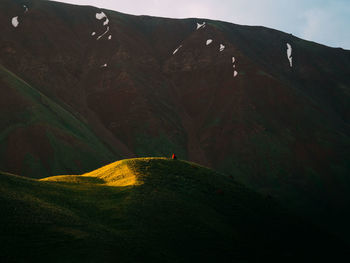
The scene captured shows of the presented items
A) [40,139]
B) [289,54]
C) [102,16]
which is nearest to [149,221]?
[40,139]

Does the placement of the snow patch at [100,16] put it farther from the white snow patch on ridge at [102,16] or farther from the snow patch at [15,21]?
the snow patch at [15,21]

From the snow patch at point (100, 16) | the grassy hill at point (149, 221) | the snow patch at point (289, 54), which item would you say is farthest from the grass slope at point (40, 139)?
the snow patch at point (289, 54)

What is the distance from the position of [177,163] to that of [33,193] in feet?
56.4

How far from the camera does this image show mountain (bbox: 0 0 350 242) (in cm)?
8125

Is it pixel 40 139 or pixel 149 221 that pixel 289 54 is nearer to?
pixel 40 139

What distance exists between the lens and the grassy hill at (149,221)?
74.9 ft

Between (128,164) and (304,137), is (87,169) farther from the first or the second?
(304,137)

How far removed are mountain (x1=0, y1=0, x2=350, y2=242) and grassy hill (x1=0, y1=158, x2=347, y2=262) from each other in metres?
36.8

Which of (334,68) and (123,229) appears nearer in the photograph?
(123,229)

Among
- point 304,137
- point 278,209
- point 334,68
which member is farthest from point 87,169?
point 334,68

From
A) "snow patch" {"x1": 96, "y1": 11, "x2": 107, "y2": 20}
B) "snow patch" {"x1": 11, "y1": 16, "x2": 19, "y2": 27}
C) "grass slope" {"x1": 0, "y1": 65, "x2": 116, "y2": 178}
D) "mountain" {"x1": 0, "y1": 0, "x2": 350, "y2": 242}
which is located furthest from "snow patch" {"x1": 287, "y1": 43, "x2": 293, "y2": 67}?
"snow patch" {"x1": 11, "y1": 16, "x2": 19, "y2": 27}

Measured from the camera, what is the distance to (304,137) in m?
103

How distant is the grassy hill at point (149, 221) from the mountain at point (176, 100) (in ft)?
121

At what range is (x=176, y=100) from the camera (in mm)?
122812
